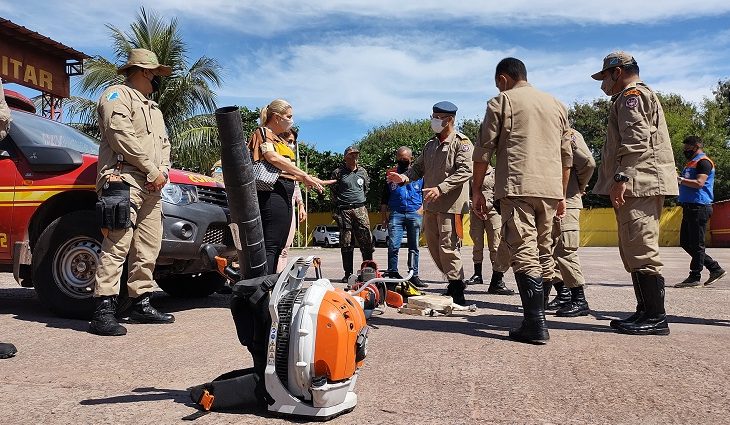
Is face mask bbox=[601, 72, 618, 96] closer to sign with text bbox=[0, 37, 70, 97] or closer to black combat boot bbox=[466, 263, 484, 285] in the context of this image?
black combat boot bbox=[466, 263, 484, 285]

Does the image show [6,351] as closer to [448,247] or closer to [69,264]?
[69,264]

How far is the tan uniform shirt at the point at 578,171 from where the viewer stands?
19.8ft

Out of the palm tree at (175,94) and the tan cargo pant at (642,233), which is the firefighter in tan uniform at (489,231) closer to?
the tan cargo pant at (642,233)

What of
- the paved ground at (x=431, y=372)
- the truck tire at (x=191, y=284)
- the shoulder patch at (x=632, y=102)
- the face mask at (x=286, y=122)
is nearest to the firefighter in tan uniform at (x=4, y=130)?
the paved ground at (x=431, y=372)

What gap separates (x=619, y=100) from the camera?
4.87 metres

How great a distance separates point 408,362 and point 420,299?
6.38 ft

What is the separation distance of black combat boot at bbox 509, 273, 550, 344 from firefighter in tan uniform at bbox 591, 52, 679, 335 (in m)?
0.84

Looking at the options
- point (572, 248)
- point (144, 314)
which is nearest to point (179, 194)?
point (144, 314)

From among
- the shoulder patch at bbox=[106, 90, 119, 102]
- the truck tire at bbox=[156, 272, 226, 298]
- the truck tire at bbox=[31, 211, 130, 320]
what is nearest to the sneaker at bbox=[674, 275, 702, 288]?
the truck tire at bbox=[156, 272, 226, 298]

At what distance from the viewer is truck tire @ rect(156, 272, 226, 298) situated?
6.71 metres

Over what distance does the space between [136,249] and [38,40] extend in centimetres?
2024

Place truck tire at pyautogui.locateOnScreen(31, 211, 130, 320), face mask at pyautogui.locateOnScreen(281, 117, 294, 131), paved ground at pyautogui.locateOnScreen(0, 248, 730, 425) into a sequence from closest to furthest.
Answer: paved ground at pyautogui.locateOnScreen(0, 248, 730, 425) → face mask at pyautogui.locateOnScreen(281, 117, 294, 131) → truck tire at pyautogui.locateOnScreen(31, 211, 130, 320)

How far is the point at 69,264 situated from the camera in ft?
17.2

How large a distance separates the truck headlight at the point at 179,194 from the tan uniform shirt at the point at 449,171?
6.88ft
